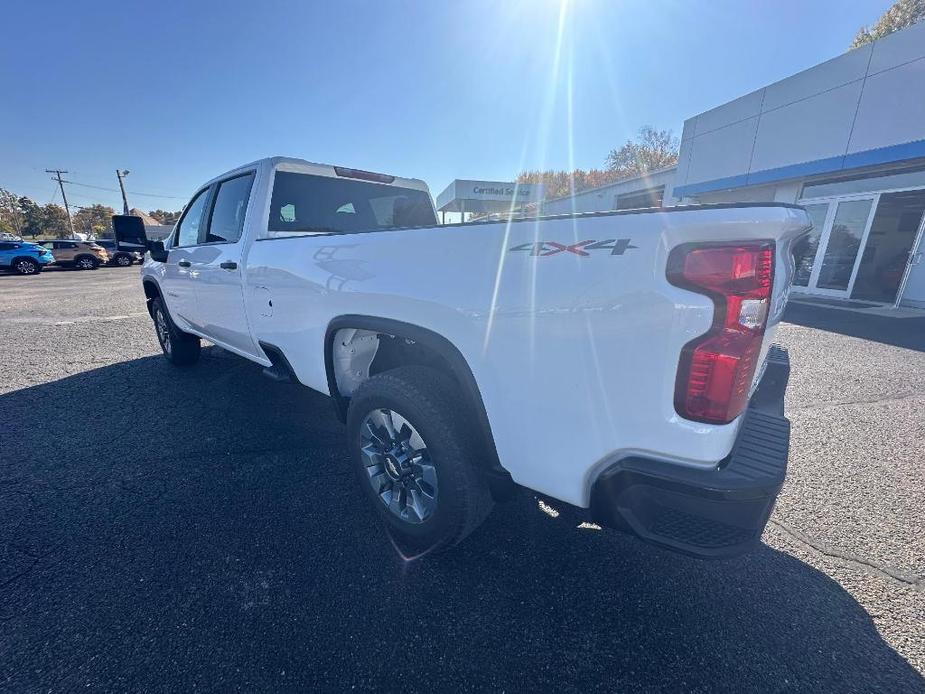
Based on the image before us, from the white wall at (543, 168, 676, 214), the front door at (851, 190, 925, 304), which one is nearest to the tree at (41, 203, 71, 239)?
the white wall at (543, 168, 676, 214)

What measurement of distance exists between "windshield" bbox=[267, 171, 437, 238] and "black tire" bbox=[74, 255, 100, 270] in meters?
25.7

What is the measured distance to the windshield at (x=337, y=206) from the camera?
10.6 ft

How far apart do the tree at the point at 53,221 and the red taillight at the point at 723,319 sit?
302ft

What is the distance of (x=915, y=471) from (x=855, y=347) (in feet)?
14.2

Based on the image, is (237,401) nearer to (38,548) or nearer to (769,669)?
(38,548)

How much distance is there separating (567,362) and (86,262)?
2868 centimetres

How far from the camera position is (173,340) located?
15.8ft

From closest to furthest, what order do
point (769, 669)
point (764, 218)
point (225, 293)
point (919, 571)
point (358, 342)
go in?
point (764, 218) → point (769, 669) → point (919, 571) → point (358, 342) → point (225, 293)

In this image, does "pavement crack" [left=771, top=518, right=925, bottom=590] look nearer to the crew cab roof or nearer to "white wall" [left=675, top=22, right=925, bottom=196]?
the crew cab roof

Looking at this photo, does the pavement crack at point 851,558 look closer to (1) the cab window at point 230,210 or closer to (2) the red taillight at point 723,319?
(2) the red taillight at point 723,319

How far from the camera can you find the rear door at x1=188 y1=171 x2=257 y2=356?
3.21 metres

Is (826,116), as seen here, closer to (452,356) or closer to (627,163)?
(452,356)

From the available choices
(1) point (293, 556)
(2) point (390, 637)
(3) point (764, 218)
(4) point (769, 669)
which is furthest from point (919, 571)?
(1) point (293, 556)

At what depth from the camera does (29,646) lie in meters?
1.61
